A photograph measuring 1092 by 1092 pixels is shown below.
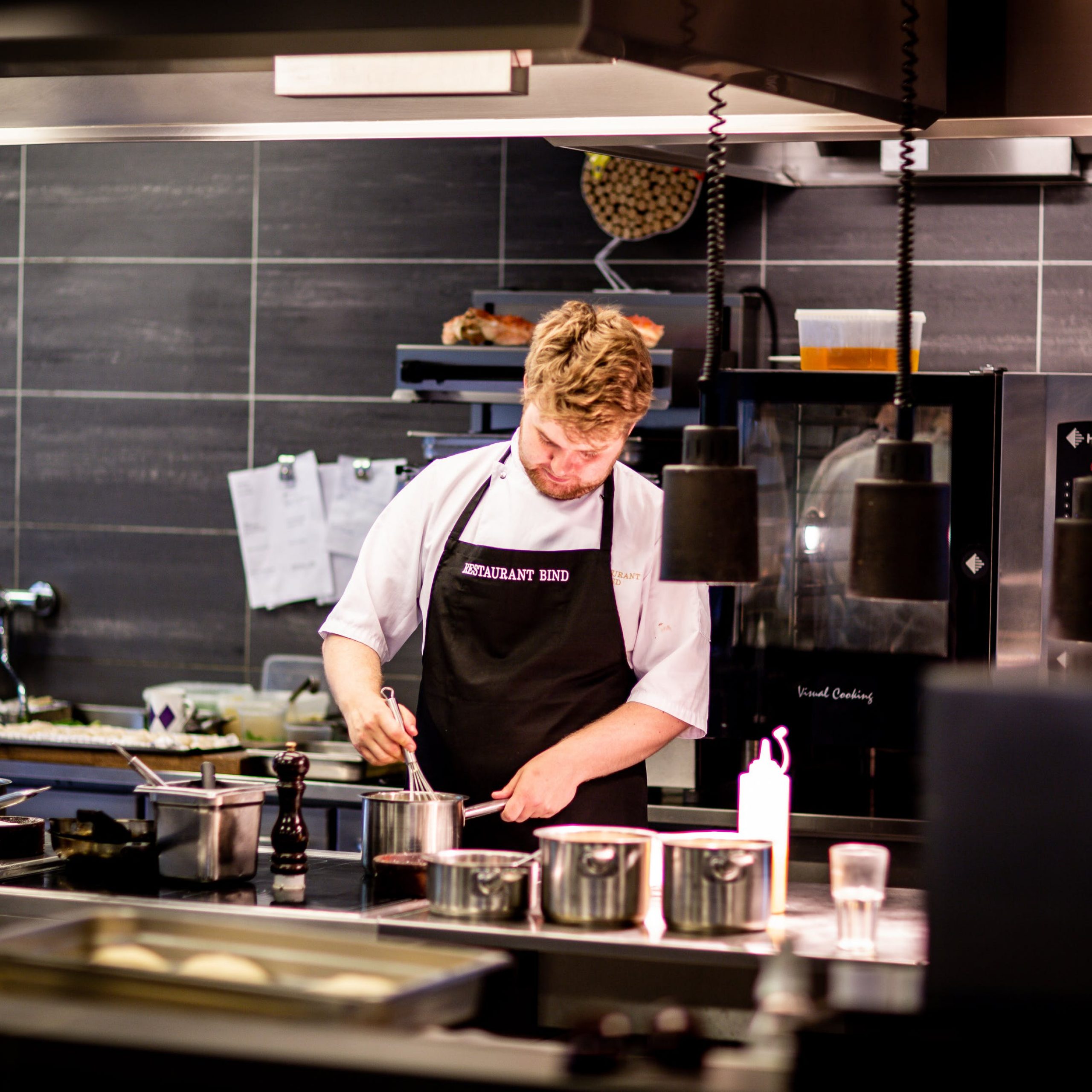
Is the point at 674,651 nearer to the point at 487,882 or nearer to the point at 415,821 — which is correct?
the point at 415,821

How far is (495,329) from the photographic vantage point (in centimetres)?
399

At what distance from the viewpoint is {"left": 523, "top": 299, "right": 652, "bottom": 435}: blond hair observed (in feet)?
8.73

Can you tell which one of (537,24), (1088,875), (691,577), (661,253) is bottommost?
(1088,875)

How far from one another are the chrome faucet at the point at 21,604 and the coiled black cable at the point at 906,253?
371 centimetres

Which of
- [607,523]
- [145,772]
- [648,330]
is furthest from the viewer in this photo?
[648,330]

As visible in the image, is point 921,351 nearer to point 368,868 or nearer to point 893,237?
point 893,237

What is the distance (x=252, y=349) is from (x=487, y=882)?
3.08 metres

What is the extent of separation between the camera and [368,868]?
2.44 meters

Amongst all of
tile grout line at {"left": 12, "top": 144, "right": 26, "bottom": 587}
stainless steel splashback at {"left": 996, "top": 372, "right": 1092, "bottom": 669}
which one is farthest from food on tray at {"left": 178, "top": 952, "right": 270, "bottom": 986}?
tile grout line at {"left": 12, "top": 144, "right": 26, "bottom": 587}

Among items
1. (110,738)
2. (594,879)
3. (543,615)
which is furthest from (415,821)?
(110,738)

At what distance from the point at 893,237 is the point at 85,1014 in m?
3.58

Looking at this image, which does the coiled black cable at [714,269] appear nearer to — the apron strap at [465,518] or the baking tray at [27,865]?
the apron strap at [465,518]

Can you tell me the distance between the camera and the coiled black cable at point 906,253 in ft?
5.85

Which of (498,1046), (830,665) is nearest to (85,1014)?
(498,1046)
